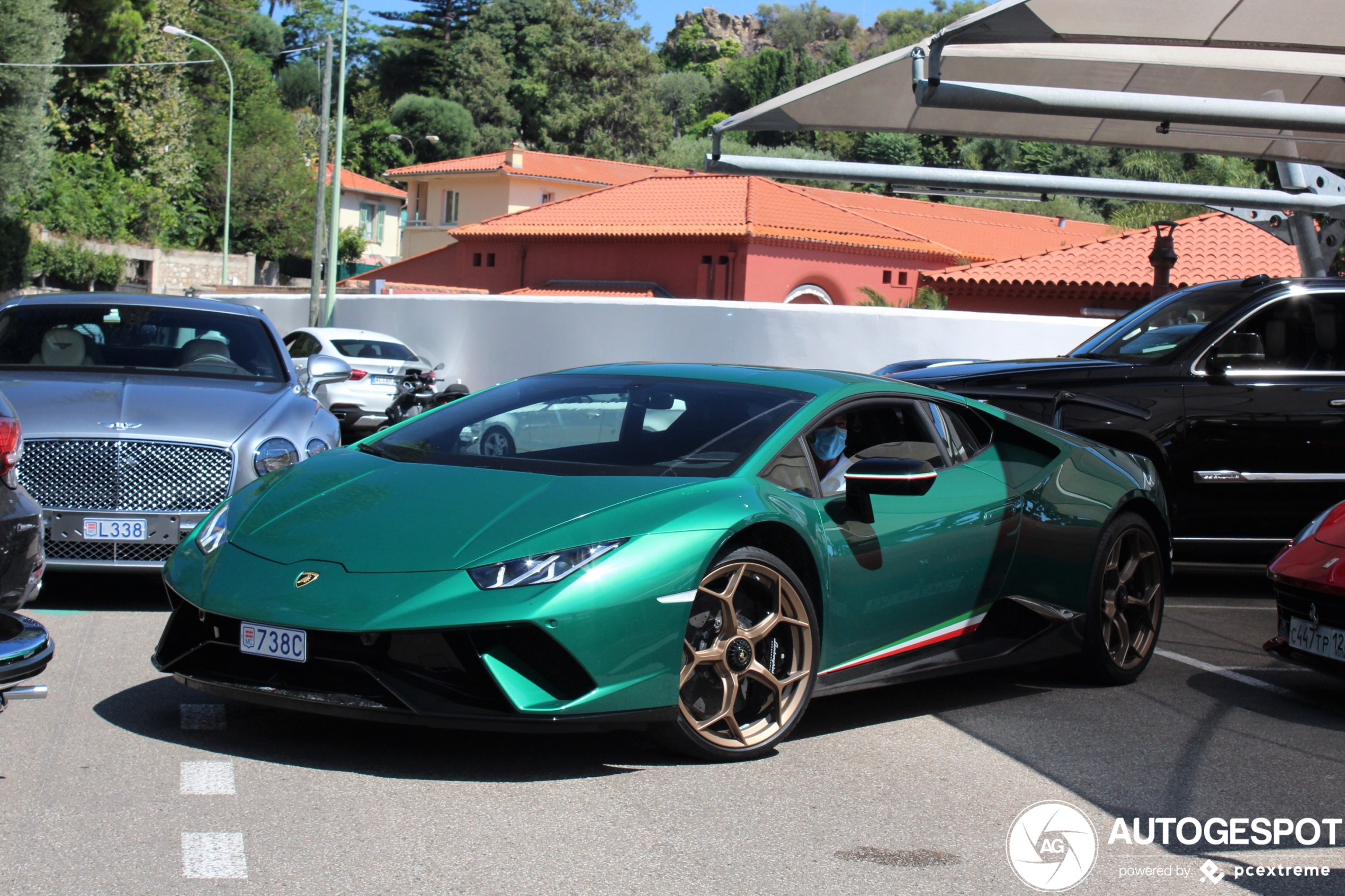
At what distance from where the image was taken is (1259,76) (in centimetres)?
1211

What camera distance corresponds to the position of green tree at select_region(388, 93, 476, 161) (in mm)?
86375

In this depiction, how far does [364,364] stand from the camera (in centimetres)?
2052

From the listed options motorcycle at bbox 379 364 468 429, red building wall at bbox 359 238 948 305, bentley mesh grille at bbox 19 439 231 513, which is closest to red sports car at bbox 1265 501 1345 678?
bentley mesh grille at bbox 19 439 231 513

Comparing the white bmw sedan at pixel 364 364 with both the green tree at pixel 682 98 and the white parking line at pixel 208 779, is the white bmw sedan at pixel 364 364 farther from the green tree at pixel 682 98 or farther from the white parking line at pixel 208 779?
the green tree at pixel 682 98

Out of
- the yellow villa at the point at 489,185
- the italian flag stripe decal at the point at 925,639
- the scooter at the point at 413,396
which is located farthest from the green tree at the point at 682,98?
the italian flag stripe decal at the point at 925,639

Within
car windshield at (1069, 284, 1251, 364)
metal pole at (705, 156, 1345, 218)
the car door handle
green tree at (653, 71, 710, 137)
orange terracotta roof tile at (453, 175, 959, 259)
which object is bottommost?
the car door handle

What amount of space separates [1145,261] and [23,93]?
32.3m

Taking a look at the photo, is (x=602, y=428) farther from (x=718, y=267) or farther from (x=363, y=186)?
(x=363, y=186)

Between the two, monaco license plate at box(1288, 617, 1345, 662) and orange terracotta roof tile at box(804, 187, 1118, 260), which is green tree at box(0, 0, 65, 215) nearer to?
orange terracotta roof tile at box(804, 187, 1118, 260)

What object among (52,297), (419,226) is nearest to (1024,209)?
(419,226)

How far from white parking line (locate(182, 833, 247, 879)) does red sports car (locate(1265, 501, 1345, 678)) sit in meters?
4.36

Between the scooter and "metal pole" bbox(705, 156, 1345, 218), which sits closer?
"metal pole" bbox(705, 156, 1345, 218)

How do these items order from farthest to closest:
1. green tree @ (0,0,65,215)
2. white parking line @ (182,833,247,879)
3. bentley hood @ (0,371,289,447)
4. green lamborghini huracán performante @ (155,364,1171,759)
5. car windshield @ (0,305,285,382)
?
green tree @ (0,0,65,215)
car windshield @ (0,305,285,382)
bentley hood @ (0,371,289,447)
green lamborghini huracán performante @ (155,364,1171,759)
white parking line @ (182,833,247,879)

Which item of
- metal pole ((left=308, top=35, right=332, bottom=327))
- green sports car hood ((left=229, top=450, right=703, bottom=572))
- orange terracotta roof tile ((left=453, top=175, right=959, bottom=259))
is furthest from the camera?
orange terracotta roof tile ((left=453, top=175, right=959, bottom=259))
